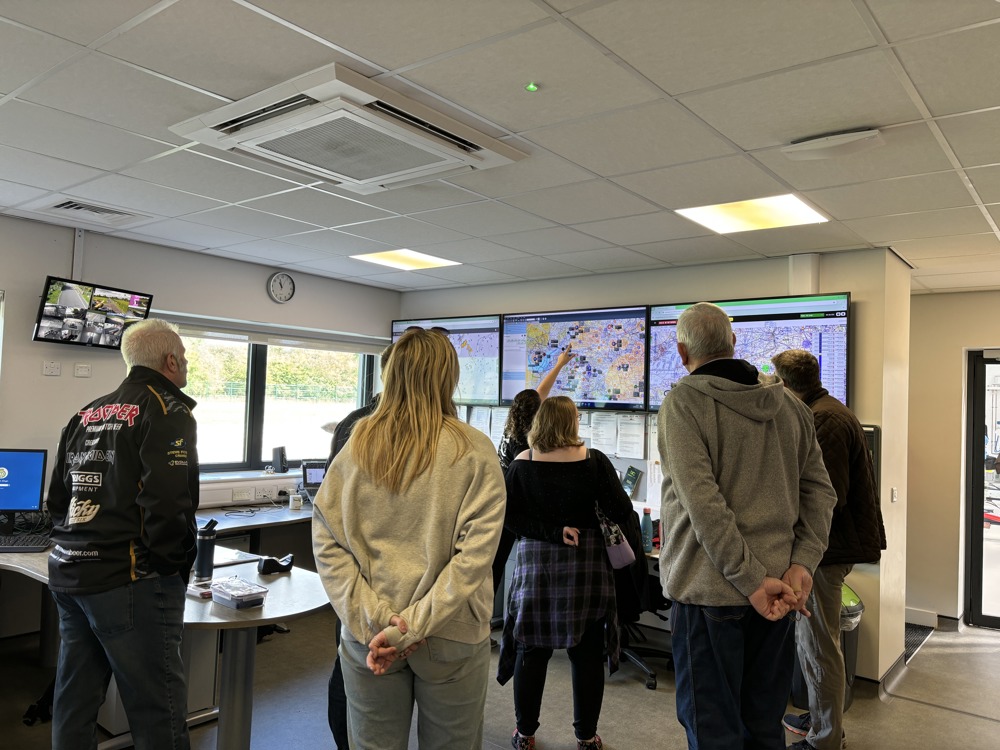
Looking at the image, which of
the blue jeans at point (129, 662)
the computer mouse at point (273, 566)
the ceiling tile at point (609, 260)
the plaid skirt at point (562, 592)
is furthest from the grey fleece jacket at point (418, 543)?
the ceiling tile at point (609, 260)

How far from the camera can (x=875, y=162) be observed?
278 cm

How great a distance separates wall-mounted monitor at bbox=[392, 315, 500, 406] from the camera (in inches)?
227

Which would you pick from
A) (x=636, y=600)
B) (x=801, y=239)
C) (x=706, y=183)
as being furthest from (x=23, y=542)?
(x=801, y=239)

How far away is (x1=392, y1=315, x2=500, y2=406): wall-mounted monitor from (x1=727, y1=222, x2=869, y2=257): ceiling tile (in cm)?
217

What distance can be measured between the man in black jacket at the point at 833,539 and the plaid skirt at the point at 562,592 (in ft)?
2.73

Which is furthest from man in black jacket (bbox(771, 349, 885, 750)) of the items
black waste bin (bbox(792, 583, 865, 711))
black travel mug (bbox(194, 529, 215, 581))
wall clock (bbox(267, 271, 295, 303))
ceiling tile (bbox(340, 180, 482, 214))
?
wall clock (bbox(267, 271, 295, 303))

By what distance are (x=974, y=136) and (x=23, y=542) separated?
4.40 metres

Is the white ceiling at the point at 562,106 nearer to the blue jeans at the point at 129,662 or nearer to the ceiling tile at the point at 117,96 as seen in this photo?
the ceiling tile at the point at 117,96

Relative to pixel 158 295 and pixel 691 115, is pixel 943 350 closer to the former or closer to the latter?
pixel 691 115

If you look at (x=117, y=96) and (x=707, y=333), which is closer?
(x=707, y=333)

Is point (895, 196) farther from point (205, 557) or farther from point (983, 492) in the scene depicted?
point (983, 492)

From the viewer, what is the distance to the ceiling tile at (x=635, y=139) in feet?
8.04

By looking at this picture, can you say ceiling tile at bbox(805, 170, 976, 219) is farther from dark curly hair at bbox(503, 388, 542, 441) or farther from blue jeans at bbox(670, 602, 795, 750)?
blue jeans at bbox(670, 602, 795, 750)

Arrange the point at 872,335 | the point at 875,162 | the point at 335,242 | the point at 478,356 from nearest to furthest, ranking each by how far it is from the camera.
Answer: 1. the point at 875,162
2. the point at 872,335
3. the point at 335,242
4. the point at 478,356
